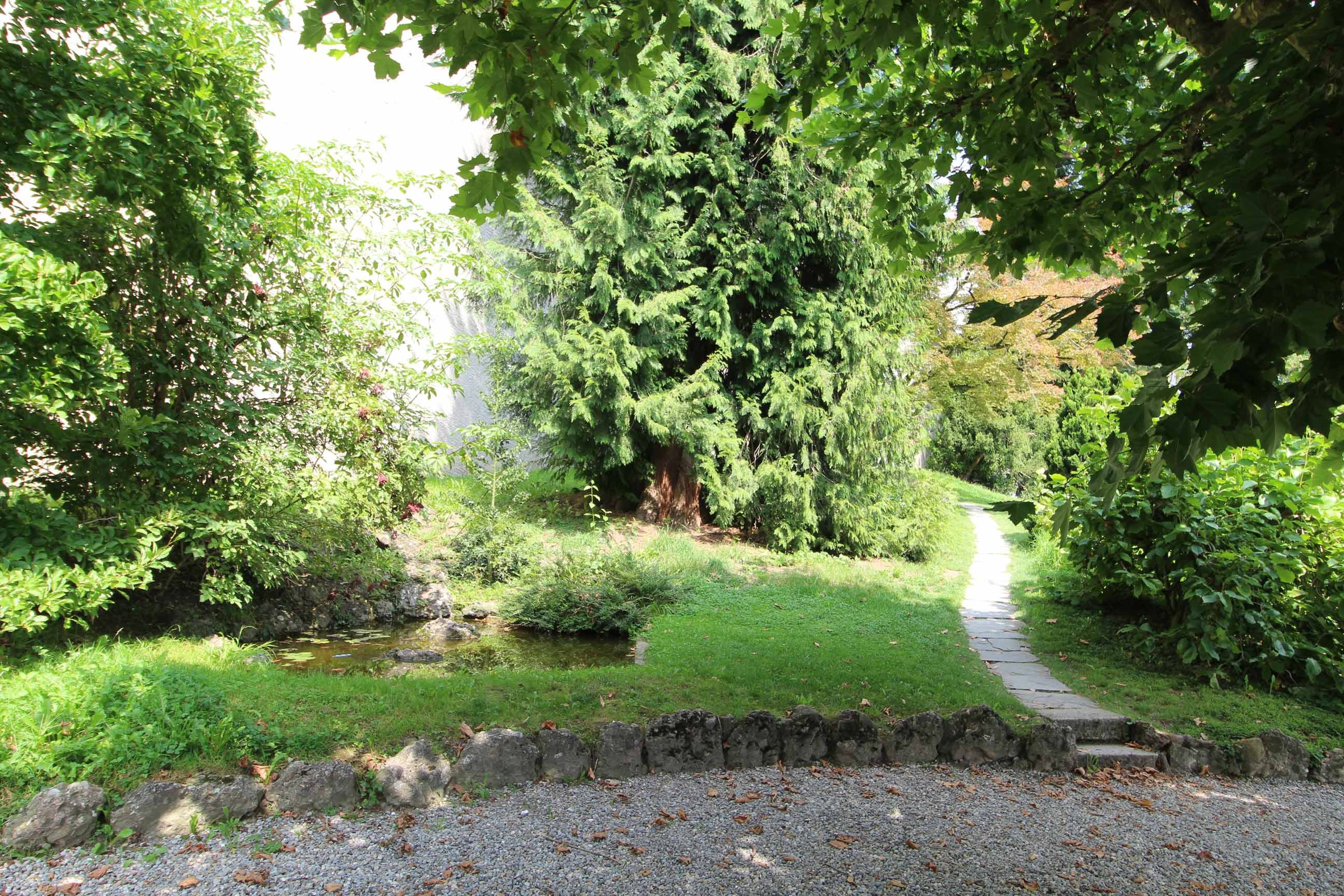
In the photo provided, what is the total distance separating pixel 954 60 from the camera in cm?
403

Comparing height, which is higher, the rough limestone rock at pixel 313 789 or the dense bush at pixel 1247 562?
the dense bush at pixel 1247 562

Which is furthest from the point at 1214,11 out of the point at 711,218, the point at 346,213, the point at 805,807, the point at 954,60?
the point at 711,218

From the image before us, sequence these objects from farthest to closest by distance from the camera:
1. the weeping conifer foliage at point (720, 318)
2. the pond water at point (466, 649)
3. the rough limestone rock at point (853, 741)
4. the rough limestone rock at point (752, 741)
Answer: the weeping conifer foliage at point (720, 318) → the pond water at point (466, 649) → the rough limestone rock at point (853, 741) → the rough limestone rock at point (752, 741)

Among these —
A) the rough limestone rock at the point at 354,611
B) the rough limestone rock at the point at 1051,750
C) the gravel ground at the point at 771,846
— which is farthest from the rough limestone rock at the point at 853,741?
the rough limestone rock at the point at 354,611

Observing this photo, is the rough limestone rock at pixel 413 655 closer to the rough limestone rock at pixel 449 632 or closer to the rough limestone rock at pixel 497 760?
the rough limestone rock at pixel 449 632

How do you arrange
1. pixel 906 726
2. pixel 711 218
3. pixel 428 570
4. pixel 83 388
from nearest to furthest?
1. pixel 83 388
2. pixel 906 726
3. pixel 428 570
4. pixel 711 218

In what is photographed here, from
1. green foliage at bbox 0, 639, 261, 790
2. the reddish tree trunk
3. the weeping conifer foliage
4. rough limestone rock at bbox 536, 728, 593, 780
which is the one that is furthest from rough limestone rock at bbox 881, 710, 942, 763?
the reddish tree trunk

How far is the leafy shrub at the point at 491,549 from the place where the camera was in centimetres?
804

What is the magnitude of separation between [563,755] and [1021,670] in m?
3.79

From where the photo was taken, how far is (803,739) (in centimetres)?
406

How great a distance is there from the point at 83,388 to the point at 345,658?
280 centimetres

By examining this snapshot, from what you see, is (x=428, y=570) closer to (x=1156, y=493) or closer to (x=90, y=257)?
(x=90, y=257)

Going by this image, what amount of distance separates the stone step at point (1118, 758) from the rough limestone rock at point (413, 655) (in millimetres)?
4523

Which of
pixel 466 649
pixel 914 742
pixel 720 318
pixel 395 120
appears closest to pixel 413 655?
pixel 466 649
